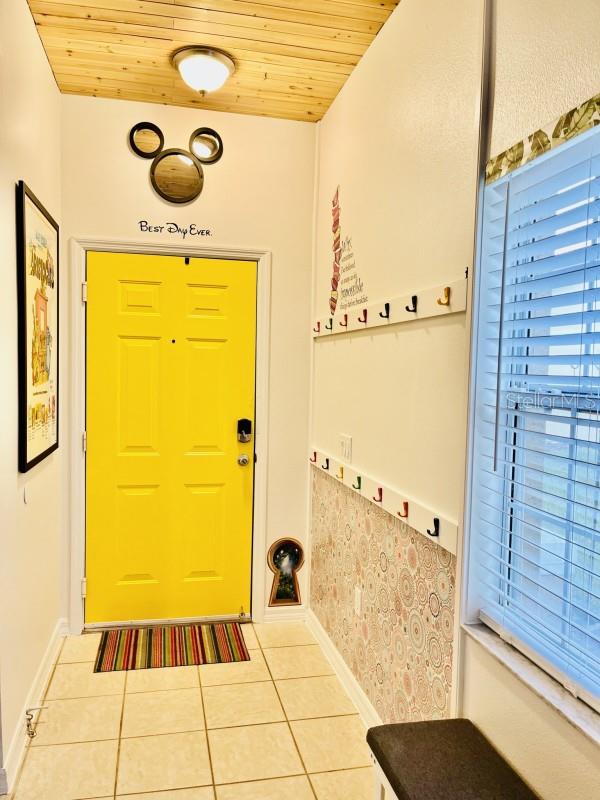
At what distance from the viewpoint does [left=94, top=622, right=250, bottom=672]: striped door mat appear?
3084mm

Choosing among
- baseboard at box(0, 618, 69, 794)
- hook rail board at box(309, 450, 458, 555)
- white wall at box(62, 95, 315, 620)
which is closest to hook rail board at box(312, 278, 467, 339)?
white wall at box(62, 95, 315, 620)

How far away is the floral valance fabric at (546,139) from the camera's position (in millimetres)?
1293

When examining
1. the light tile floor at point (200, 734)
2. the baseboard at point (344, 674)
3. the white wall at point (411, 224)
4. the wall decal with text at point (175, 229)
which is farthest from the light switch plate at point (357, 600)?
the wall decal with text at point (175, 229)

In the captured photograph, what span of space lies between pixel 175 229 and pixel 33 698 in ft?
7.60

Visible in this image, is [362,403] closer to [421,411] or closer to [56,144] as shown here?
[421,411]

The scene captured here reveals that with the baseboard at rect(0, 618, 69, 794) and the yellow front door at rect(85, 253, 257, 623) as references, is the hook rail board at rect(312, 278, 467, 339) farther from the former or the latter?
the baseboard at rect(0, 618, 69, 794)

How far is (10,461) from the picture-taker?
2219 millimetres

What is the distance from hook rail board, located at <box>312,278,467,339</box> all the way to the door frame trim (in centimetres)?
49

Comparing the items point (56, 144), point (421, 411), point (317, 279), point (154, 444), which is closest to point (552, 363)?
point (421, 411)

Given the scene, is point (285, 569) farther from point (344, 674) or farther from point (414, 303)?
point (414, 303)

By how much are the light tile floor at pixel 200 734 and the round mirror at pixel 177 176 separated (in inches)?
94.1

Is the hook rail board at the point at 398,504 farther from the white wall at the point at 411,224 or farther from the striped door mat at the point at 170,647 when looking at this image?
the striped door mat at the point at 170,647

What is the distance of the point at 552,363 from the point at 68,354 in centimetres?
255

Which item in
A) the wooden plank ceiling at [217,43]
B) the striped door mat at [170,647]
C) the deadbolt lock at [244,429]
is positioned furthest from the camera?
the deadbolt lock at [244,429]
